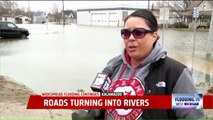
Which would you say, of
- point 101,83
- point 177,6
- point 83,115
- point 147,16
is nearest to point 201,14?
point 177,6

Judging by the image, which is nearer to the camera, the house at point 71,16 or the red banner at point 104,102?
the red banner at point 104,102

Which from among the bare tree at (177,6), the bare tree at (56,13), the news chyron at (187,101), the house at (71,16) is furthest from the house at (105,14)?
the news chyron at (187,101)

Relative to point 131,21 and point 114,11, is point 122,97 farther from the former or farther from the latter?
point 114,11

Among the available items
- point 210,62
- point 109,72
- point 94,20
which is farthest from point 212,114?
point 94,20

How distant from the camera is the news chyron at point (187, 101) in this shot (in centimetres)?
212

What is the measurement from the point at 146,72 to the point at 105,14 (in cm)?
8357

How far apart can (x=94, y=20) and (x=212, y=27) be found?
7570 centimetres

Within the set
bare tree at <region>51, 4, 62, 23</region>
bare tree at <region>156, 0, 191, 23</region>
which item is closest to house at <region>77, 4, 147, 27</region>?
bare tree at <region>156, 0, 191, 23</region>

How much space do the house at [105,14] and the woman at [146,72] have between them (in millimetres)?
70401

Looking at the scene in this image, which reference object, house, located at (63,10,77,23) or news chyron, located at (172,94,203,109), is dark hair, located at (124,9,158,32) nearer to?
news chyron, located at (172,94,203,109)

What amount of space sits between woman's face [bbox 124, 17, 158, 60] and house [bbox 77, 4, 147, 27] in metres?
70.4

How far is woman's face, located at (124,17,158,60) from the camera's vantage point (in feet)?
8.02

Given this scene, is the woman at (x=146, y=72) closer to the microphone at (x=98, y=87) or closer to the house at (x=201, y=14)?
the microphone at (x=98, y=87)

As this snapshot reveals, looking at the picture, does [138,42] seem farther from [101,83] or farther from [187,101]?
[187,101]
